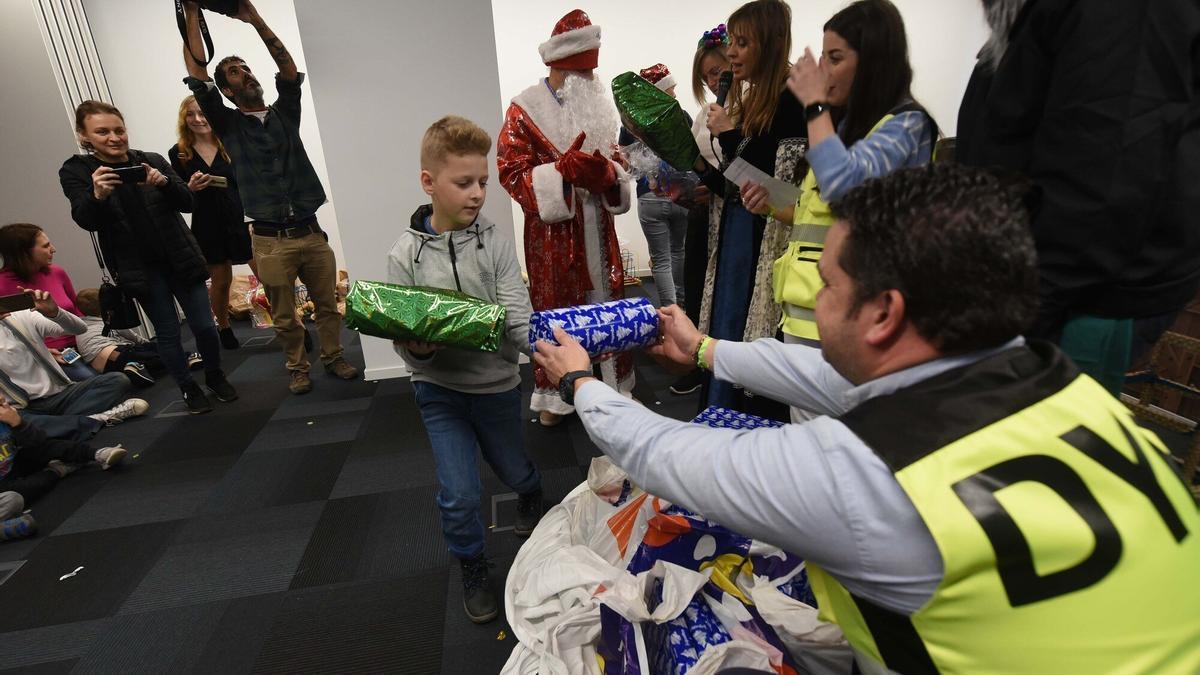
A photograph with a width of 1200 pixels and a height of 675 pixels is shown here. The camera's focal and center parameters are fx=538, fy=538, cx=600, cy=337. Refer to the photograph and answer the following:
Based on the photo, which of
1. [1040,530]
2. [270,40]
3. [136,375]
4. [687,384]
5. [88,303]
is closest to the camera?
[1040,530]

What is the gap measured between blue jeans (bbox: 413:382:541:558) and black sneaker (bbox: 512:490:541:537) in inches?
8.5

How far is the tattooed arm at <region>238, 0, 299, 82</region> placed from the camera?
245 cm

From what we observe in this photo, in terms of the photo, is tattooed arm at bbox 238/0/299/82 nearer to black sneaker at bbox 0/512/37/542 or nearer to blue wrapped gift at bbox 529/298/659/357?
black sneaker at bbox 0/512/37/542

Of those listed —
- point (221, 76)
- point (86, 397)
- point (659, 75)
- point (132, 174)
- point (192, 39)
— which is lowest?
point (86, 397)

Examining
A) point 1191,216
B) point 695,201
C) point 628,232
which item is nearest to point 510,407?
point 695,201

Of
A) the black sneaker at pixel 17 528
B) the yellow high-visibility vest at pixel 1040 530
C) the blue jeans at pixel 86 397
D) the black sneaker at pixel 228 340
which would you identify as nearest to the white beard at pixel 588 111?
the yellow high-visibility vest at pixel 1040 530

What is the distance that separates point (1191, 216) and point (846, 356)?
75 centimetres

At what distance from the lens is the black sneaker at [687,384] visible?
9.55 feet

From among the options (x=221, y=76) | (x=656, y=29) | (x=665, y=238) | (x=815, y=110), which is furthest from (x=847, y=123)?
(x=656, y=29)

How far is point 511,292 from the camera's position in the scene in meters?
1.61

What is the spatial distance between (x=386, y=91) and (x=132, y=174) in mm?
1203

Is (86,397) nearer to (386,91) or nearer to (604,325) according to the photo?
(386,91)

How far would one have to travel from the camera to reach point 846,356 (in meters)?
0.71

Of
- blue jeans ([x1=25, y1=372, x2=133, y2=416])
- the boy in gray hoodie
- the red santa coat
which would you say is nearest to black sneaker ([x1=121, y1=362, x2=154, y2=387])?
blue jeans ([x1=25, y1=372, x2=133, y2=416])
